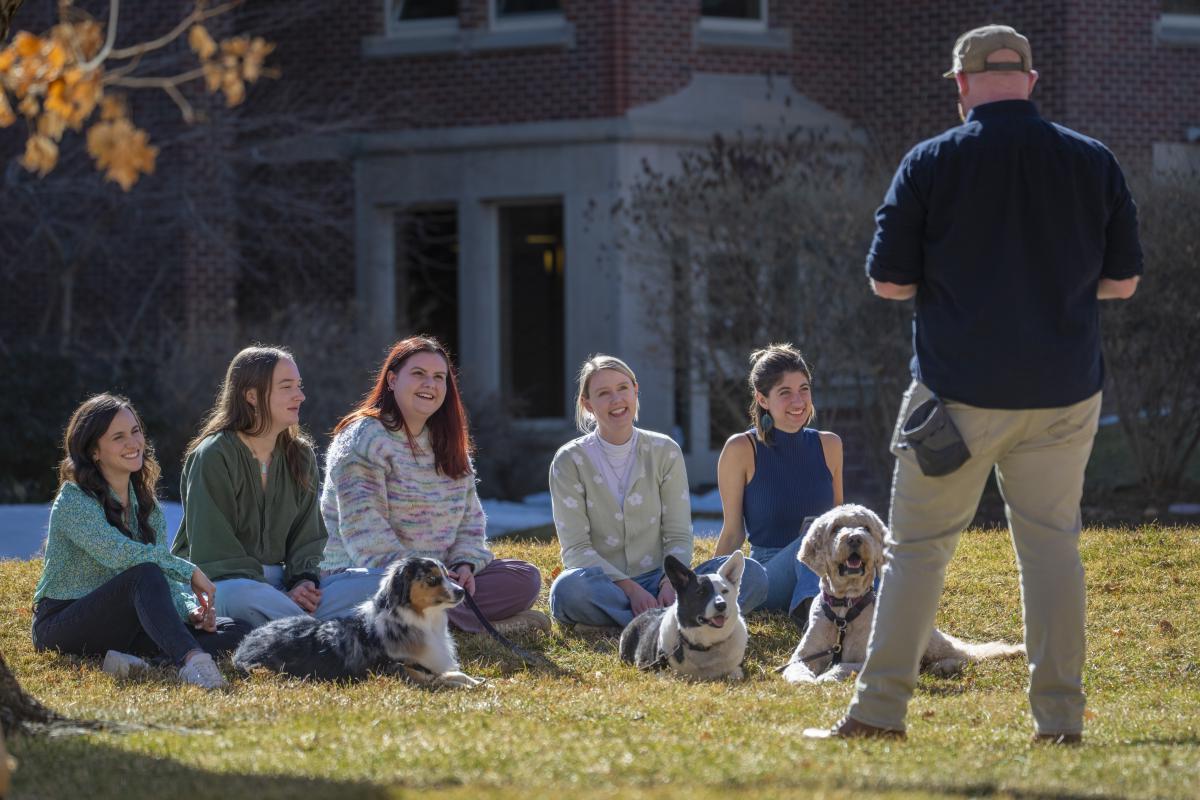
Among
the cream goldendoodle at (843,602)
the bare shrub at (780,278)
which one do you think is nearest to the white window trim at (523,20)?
the bare shrub at (780,278)

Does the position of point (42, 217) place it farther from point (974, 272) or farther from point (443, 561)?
point (974, 272)

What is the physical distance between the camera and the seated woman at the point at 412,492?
757cm

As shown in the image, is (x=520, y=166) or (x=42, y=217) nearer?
(x=42, y=217)

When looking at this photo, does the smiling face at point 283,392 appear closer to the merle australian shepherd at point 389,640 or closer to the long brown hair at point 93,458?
the long brown hair at point 93,458

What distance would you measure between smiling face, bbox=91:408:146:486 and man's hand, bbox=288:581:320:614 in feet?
3.17

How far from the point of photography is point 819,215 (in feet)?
46.9

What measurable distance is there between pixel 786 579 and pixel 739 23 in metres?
10.9

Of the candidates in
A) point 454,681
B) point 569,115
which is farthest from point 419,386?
point 569,115

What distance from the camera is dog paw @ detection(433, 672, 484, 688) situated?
21.4 feet

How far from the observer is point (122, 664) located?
22.4 ft

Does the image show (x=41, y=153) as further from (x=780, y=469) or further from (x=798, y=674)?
(x=780, y=469)

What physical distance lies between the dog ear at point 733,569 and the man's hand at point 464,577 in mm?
1401

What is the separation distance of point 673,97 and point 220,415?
10.4m

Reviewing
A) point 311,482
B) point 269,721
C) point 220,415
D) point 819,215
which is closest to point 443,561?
Answer: point 311,482
